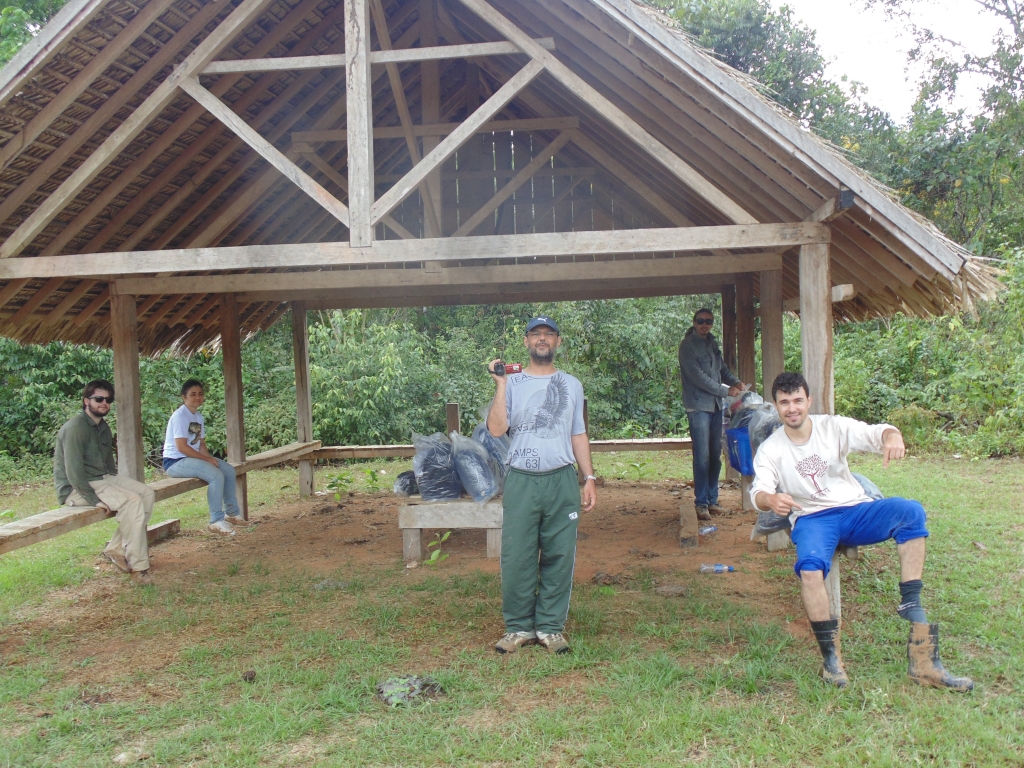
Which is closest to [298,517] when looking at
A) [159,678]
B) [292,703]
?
[159,678]

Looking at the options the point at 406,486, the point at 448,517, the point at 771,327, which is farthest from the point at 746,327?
the point at 448,517

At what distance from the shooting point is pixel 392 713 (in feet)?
12.7

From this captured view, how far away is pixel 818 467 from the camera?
4070mm

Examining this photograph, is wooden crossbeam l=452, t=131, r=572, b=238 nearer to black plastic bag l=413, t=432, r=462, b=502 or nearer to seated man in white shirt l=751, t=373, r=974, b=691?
black plastic bag l=413, t=432, r=462, b=502

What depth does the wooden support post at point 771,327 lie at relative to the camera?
774cm

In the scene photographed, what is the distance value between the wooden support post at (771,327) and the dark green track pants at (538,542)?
12.1 feet

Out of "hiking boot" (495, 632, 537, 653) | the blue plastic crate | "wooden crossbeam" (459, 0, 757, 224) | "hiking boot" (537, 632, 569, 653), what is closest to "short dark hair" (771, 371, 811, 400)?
"wooden crossbeam" (459, 0, 757, 224)

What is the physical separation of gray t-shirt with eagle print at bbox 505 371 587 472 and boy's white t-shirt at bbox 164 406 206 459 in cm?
467

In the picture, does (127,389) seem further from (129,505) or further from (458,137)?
(458,137)

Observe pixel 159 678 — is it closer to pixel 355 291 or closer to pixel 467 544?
pixel 467 544

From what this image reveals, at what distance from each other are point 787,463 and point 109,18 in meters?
4.86

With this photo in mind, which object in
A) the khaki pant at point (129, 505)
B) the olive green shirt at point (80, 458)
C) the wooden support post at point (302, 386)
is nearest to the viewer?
the olive green shirt at point (80, 458)

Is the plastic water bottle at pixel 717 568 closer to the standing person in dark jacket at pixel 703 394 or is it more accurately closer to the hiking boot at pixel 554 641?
the standing person in dark jacket at pixel 703 394

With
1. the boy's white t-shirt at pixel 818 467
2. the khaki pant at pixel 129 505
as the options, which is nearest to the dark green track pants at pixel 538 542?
the boy's white t-shirt at pixel 818 467
